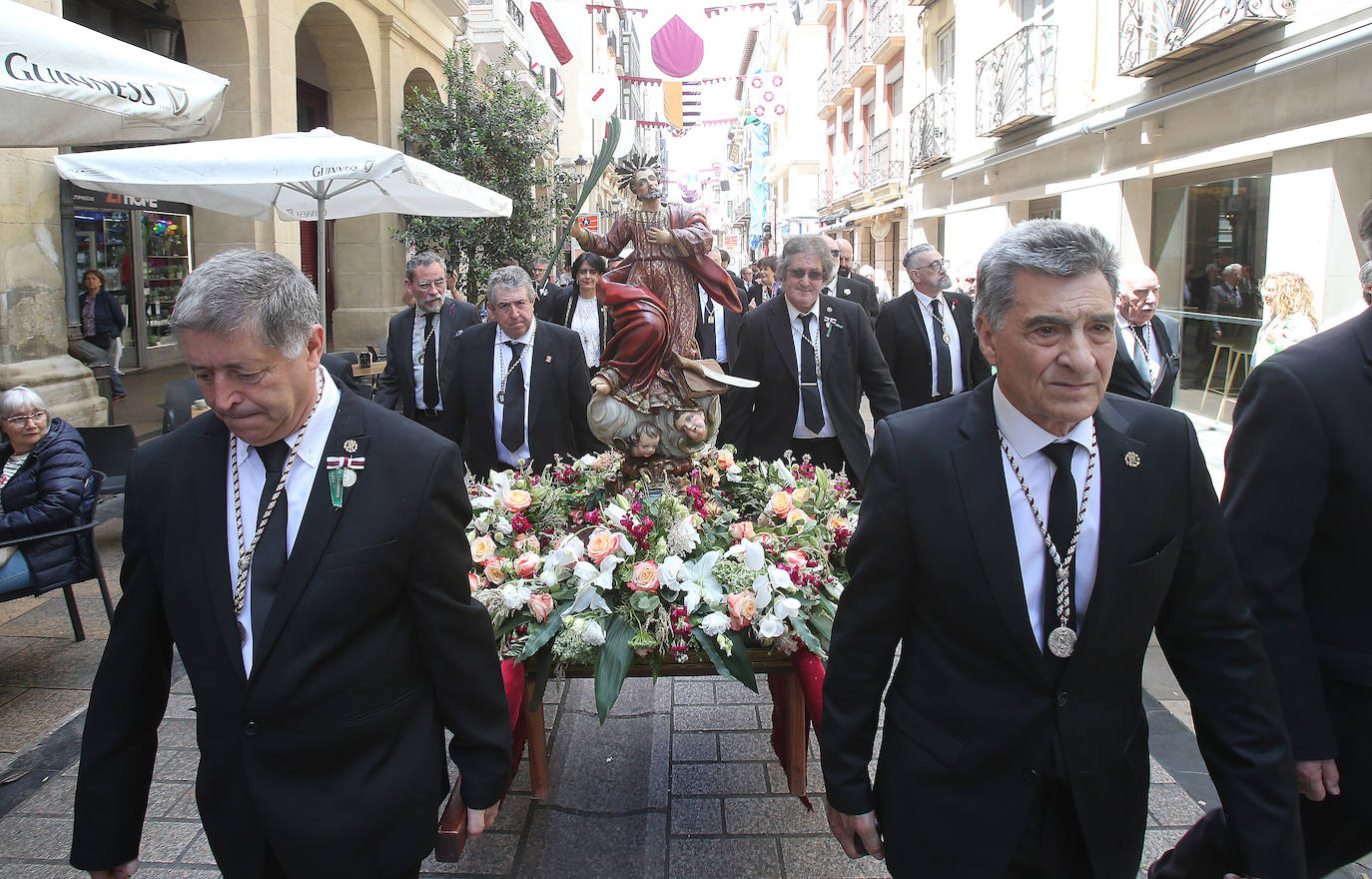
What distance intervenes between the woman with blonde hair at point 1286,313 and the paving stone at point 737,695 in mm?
4486

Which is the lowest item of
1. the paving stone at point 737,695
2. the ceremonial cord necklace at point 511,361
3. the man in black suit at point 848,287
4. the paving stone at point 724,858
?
the paving stone at point 724,858

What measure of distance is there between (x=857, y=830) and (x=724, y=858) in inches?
50.2

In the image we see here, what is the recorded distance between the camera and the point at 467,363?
5379 millimetres

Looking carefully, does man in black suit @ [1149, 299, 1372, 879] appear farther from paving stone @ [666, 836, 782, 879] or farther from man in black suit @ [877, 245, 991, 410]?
man in black suit @ [877, 245, 991, 410]

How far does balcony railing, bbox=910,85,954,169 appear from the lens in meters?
19.3

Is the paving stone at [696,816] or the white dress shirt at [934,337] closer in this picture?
the paving stone at [696,816]

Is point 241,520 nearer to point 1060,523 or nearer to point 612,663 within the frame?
point 612,663

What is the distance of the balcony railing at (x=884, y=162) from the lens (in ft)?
79.9

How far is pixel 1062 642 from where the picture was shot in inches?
73.8

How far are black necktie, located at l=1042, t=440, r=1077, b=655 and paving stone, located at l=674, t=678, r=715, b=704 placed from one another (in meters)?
2.77

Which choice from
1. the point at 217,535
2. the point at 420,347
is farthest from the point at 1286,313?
the point at 217,535

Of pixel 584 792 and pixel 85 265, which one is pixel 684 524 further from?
pixel 85 265

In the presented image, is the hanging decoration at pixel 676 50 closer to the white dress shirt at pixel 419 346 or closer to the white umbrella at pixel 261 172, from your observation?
the white umbrella at pixel 261 172

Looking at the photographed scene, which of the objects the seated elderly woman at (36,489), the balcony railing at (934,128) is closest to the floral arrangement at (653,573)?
the seated elderly woman at (36,489)
